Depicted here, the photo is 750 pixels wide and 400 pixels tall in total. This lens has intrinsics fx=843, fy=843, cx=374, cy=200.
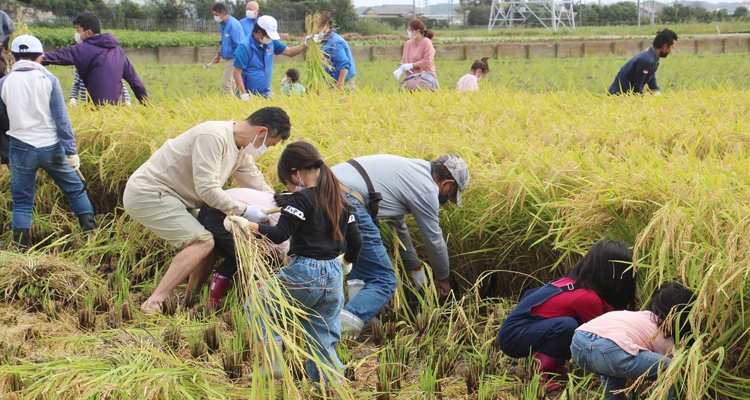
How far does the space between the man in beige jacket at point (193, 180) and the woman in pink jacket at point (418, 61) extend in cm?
448

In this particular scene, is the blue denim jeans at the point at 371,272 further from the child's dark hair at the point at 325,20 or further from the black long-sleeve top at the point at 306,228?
the child's dark hair at the point at 325,20

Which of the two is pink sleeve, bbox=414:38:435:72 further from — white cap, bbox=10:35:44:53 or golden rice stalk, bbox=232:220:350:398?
golden rice stalk, bbox=232:220:350:398

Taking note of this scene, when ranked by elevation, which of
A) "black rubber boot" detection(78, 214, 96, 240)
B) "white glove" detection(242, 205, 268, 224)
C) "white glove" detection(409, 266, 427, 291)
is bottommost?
"white glove" detection(409, 266, 427, 291)

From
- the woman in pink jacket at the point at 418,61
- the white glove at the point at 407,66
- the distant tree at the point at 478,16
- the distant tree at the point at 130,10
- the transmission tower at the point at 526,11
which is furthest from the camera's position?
the distant tree at the point at 478,16

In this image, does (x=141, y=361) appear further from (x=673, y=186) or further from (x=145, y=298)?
(x=673, y=186)

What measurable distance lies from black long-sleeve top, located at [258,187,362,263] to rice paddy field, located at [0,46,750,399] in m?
0.44

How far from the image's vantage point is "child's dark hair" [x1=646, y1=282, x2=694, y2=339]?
297cm

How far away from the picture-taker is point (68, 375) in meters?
3.18

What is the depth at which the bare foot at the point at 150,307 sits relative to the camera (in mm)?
4215

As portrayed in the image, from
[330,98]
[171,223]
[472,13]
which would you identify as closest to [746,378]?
[171,223]

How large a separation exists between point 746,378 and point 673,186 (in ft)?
2.82

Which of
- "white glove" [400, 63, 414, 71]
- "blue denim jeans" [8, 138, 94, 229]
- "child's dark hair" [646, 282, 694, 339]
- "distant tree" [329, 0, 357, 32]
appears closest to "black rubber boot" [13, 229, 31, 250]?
"blue denim jeans" [8, 138, 94, 229]

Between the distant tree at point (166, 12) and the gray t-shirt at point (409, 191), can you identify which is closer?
the gray t-shirt at point (409, 191)

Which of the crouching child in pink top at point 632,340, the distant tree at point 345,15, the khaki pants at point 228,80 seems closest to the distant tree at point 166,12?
the distant tree at point 345,15
